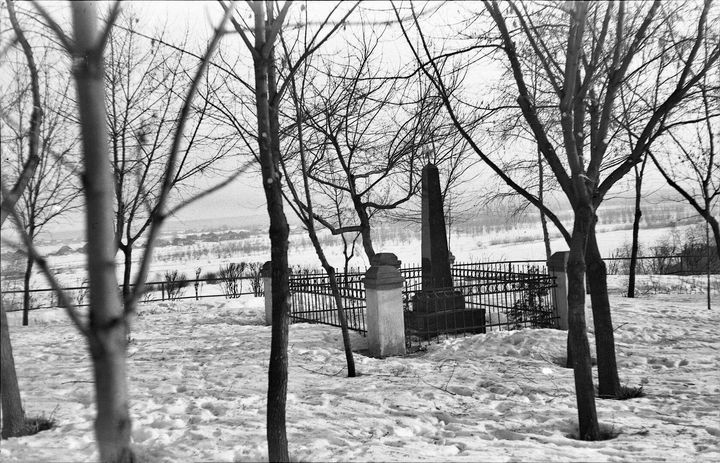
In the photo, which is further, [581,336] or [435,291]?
[435,291]

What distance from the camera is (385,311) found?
8453 mm


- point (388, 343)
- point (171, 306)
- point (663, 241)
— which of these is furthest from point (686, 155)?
point (663, 241)

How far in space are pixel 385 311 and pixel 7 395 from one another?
17.0 feet

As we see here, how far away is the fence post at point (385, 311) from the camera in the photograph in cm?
840

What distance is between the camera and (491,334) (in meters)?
9.16

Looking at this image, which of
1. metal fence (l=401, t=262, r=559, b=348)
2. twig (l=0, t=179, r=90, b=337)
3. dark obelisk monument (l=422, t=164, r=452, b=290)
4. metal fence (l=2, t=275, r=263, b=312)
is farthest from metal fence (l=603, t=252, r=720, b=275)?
twig (l=0, t=179, r=90, b=337)

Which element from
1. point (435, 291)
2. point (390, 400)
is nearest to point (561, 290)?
point (435, 291)

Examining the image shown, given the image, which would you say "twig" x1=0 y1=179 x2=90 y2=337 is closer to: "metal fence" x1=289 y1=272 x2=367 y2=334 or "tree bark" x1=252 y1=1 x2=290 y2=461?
"tree bark" x1=252 y1=1 x2=290 y2=461

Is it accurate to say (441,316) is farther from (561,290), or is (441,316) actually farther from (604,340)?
(604,340)

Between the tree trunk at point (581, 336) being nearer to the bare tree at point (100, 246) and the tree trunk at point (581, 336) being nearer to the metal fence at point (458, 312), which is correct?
the bare tree at point (100, 246)

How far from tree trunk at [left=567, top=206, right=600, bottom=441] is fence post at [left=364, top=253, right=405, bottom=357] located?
12.9 ft

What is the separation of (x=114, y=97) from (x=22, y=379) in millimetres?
5001

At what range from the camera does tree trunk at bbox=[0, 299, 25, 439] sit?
442 centimetres

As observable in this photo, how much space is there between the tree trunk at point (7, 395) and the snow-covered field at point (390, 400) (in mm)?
198
